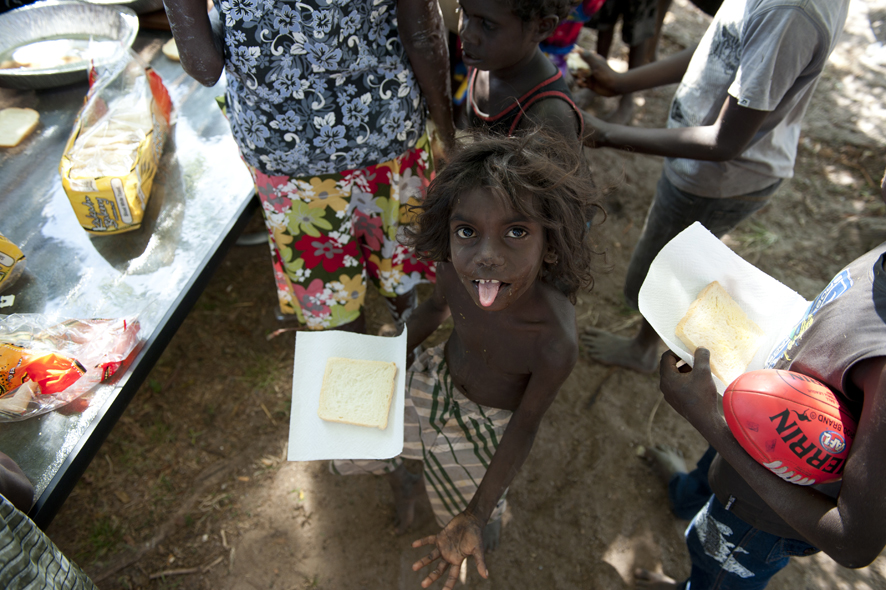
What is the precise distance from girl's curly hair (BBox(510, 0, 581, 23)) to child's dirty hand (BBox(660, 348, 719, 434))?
43.1 inches

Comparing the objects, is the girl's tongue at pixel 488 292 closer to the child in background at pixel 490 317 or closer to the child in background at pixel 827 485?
the child in background at pixel 490 317

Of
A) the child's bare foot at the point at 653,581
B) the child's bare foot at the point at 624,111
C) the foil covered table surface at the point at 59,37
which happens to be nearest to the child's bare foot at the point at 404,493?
the child's bare foot at the point at 653,581

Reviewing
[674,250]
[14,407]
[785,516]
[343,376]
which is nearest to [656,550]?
A: [785,516]

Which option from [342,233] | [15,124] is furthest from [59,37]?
[342,233]

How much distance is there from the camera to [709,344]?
153cm

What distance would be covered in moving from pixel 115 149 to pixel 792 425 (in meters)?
2.42

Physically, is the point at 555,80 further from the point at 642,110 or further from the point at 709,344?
the point at 642,110

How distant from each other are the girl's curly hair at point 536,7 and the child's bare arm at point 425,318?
888mm

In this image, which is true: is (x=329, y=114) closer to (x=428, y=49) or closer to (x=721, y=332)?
(x=428, y=49)

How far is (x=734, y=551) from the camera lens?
1.63 metres

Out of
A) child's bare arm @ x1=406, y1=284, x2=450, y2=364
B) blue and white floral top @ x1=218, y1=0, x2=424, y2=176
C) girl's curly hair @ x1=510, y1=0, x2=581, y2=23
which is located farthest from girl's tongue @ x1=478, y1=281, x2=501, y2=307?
girl's curly hair @ x1=510, y1=0, x2=581, y2=23

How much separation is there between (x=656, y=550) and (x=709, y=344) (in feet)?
4.08

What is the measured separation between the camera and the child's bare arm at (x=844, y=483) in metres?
1.05

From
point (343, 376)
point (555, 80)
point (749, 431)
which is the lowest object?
point (343, 376)
